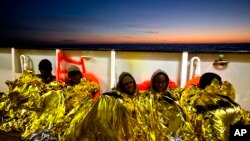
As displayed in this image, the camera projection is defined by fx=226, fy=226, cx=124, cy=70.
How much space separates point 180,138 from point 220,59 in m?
1.24

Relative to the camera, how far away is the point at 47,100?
1.58m

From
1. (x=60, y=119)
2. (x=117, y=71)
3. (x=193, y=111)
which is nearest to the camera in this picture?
(x=193, y=111)

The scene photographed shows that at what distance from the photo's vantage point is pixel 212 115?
1.26 metres

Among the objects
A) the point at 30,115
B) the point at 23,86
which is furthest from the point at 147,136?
the point at 23,86

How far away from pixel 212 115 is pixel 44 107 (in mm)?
1101

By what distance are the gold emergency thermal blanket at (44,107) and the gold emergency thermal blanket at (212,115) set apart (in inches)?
23.8

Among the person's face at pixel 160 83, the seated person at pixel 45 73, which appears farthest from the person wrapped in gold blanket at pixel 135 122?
the seated person at pixel 45 73

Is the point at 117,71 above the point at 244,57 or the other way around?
the other way around

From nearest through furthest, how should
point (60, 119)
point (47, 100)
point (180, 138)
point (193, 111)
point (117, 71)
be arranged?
point (180, 138)
point (193, 111)
point (60, 119)
point (47, 100)
point (117, 71)

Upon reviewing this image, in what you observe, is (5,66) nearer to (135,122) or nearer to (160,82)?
(160,82)

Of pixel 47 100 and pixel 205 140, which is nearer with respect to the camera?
pixel 205 140

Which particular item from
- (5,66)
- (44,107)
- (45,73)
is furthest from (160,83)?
(5,66)

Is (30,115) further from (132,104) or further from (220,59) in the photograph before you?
(220,59)

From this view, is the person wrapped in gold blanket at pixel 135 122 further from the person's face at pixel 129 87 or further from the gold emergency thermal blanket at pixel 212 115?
the person's face at pixel 129 87
